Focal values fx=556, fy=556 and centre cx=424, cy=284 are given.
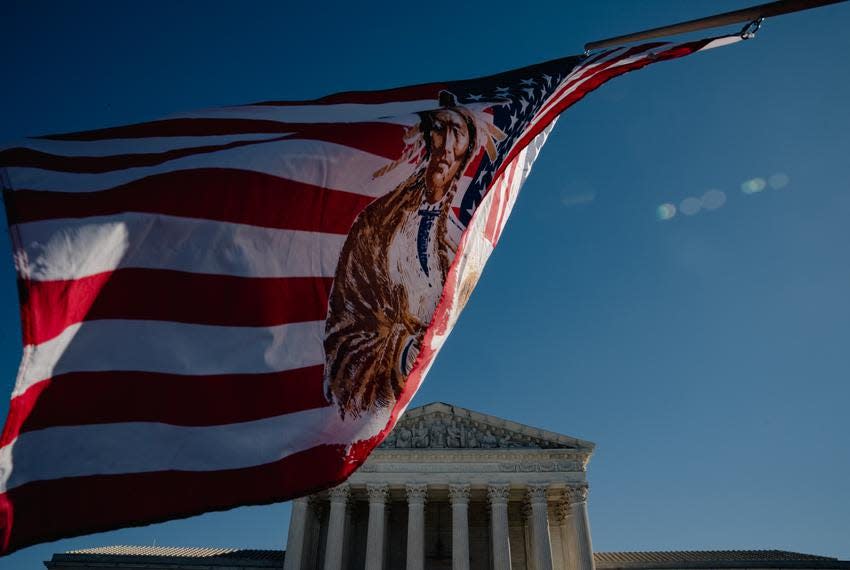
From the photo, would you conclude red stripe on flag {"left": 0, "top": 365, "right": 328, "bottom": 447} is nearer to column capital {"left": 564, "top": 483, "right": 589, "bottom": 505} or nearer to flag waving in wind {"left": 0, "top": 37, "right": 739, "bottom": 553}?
flag waving in wind {"left": 0, "top": 37, "right": 739, "bottom": 553}

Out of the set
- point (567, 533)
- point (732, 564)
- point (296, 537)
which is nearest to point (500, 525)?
point (567, 533)

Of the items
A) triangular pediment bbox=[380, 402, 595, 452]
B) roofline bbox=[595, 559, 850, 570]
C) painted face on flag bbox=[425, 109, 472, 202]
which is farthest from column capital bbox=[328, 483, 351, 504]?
painted face on flag bbox=[425, 109, 472, 202]

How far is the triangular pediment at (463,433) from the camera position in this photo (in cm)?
3003

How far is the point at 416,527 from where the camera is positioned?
2777 centimetres

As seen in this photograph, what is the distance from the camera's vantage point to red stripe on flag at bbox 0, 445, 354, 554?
9.38 ft

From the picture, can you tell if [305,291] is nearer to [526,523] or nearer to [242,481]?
[242,481]

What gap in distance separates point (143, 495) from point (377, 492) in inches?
1084

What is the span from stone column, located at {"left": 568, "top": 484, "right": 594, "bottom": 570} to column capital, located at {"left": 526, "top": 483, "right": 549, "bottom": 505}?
4.19 ft

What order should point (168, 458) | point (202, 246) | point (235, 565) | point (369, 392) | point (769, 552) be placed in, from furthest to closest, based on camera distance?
point (769, 552) < point (235, 565) < point (369, 392) < point (202, 246) < point (168, 458)

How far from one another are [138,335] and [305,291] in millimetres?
1096

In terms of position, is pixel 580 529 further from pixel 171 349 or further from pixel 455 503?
pixel 171 349

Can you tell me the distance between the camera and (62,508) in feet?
9.57

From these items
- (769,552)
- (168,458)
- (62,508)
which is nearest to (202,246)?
(168,458)

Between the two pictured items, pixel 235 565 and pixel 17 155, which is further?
pixel 235 565
